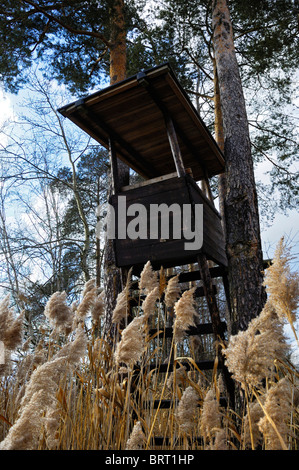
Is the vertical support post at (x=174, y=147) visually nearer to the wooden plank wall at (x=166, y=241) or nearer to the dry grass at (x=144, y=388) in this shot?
the wooden plank wall at (x=166, y=241)

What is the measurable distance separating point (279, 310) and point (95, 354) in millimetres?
Answer: 1671

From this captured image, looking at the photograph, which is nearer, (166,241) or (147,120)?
(166,241)

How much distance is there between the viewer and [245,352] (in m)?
1.50

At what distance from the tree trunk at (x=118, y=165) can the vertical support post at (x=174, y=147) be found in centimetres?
150

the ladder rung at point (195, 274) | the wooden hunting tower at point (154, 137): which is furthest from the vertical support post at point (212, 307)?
the ladder rung at point (195, 274)

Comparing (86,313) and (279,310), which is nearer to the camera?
(279,310)

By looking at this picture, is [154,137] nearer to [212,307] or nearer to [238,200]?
[238,200]

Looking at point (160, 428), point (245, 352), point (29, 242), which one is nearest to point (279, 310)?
point (245, 352)

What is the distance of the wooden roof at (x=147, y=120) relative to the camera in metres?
4.09

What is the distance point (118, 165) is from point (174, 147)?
1.77 metres

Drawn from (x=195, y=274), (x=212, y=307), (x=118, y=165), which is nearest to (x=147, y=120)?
(x=118, y=165)

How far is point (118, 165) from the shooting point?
5840 mm

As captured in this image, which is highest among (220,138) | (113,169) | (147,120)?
(220,138)
